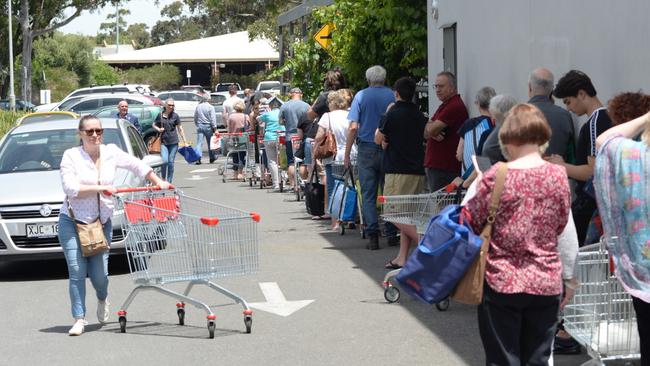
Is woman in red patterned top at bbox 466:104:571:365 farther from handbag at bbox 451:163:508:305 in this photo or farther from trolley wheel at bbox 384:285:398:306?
trolley wheel at bbox 384:285:398:306

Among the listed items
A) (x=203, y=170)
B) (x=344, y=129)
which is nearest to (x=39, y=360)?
(x=344, y=129)

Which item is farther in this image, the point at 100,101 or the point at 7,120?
the point at 100,101

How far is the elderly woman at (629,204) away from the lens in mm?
5777

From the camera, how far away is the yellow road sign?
22425 mm

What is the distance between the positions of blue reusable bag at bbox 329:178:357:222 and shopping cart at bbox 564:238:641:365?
7.94m

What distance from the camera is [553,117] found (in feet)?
29.0

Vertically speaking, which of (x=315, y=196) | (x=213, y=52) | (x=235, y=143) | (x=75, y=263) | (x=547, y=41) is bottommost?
(x=315, y=196)

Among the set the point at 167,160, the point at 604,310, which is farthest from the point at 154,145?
the point at 604,310

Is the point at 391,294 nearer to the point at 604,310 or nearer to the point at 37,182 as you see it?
the point at 604,310

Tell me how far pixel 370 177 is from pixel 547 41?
10.4 feet

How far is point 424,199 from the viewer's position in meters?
10.5

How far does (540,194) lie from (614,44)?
4108mm

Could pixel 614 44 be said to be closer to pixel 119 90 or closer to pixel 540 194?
pixel 540 194

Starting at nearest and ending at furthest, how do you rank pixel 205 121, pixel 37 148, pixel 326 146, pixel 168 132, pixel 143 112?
pixel 37 148 → pixel 326 146 → pixel 168 132 → pixel 205 121 → pixel 143 112
